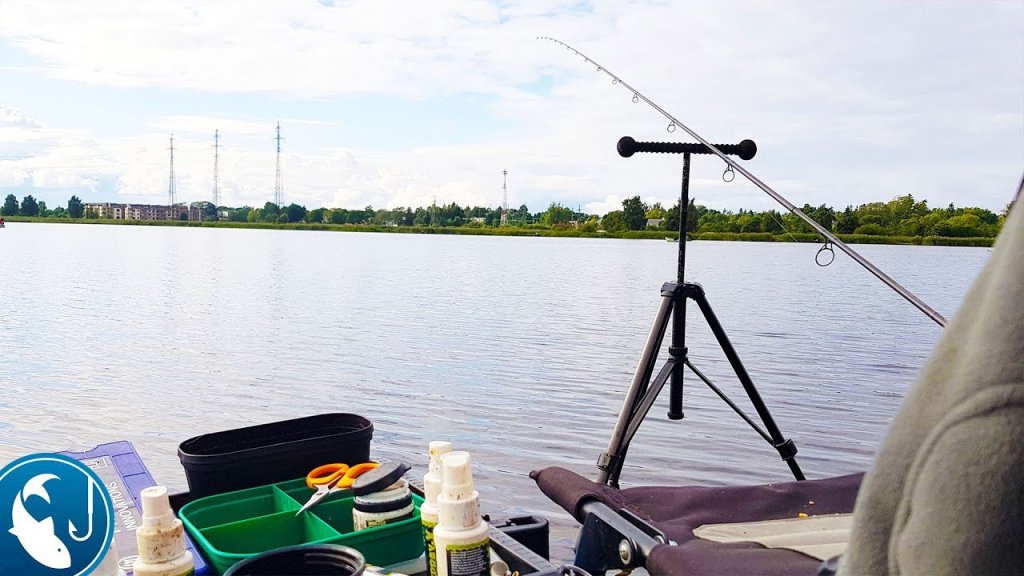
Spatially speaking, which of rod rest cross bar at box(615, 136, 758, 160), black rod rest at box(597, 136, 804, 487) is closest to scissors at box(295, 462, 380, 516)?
black rod rest at box(597, 136, 804, 487)

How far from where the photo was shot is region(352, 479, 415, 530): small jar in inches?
59.2

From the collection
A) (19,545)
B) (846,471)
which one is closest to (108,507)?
(19,545)

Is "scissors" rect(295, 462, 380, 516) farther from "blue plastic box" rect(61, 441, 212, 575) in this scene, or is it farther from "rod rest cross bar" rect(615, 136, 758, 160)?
"rod rest cross bar" rect(615, 136, 758, 160)

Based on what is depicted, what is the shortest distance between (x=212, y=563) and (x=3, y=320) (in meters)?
12.5

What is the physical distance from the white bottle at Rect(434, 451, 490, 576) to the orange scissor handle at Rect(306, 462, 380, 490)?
370 mm

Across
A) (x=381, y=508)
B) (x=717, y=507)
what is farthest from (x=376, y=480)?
(x=717, y=507)

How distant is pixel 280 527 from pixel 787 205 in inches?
89.3

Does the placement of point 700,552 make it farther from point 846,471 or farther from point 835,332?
point 835,332

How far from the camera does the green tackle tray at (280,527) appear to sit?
146 centimetres

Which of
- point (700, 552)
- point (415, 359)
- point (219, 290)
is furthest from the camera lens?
point (219, 290)

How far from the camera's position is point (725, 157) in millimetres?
3422

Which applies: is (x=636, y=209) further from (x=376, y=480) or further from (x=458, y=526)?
(x=458, y=526)

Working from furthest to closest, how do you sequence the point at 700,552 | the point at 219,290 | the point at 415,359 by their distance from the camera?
the point at 219,290, the point at 415,359, the point at 700,552

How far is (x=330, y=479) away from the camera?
1691 millimetres
